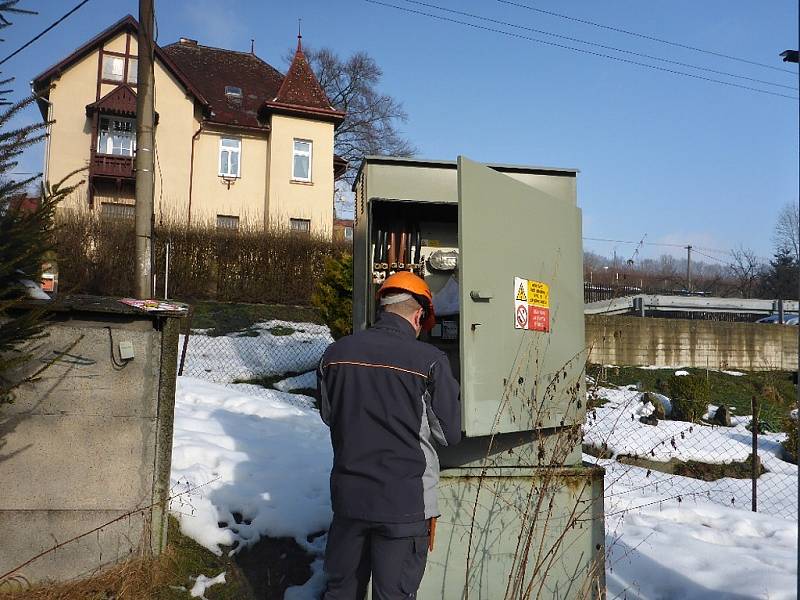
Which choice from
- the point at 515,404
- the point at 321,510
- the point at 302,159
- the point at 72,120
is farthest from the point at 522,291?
the point at 72,120

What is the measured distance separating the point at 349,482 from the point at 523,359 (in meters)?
1.29

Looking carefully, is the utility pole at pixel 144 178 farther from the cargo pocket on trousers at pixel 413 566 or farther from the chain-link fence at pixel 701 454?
the chain-link fence at pixel 701 454

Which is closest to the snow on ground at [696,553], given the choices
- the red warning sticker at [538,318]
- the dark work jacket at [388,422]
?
the red warning sticker at [538,318]

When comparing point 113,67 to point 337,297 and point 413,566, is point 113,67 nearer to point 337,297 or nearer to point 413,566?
point 337,297

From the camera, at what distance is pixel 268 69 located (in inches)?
1135

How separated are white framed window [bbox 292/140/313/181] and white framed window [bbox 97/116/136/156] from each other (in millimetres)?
5686

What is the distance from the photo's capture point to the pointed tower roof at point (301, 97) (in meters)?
24.2

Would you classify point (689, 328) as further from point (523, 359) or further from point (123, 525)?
point (123, 525)

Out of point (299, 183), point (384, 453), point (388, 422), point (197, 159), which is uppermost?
point (197, 159)

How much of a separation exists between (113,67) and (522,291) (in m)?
23.5

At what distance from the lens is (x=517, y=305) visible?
3488 mm

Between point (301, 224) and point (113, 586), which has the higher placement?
point (301, 224)

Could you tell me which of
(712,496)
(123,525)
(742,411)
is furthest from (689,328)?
(123,525)

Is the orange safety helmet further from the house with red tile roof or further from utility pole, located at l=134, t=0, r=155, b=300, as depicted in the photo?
the house with red tile roof
